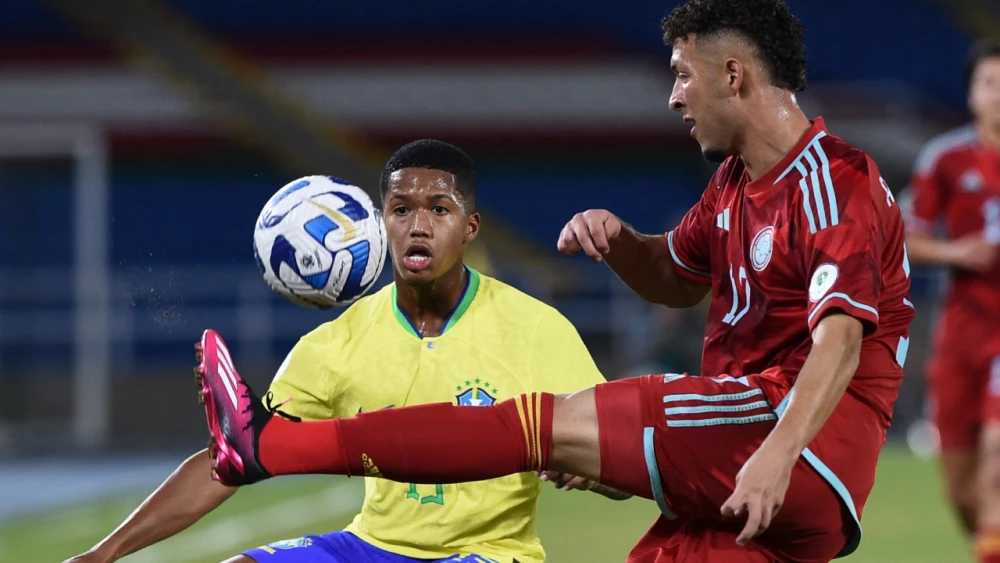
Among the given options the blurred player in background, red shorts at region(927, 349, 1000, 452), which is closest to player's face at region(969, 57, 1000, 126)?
the blurred player in background

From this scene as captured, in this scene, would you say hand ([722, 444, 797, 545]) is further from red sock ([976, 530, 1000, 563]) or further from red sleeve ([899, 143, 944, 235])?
red sleeve ([899, 143, 944, 235])

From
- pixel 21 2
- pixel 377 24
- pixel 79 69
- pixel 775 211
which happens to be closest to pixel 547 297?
pixel 377 24

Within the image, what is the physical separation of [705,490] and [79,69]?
54.3 feet

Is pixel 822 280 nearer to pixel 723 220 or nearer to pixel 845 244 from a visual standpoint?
pixel 845 244

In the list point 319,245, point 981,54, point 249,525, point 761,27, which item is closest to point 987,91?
point 981,54

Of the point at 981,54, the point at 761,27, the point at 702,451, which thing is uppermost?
the point at 981,54

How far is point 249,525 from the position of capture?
31.9 feet

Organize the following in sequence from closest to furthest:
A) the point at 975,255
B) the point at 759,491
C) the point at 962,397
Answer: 1. the point at 759,491
2. the point at 975,255
3. the point at 962,397

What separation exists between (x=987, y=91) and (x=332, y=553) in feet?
13.8

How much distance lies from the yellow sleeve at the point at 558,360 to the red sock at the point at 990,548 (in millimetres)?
1975

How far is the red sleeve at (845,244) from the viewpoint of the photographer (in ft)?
12.9

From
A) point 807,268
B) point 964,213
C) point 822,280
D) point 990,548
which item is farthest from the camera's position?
point 964,213

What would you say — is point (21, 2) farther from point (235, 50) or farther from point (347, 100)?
point (347, 100)

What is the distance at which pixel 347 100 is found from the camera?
1961cm
